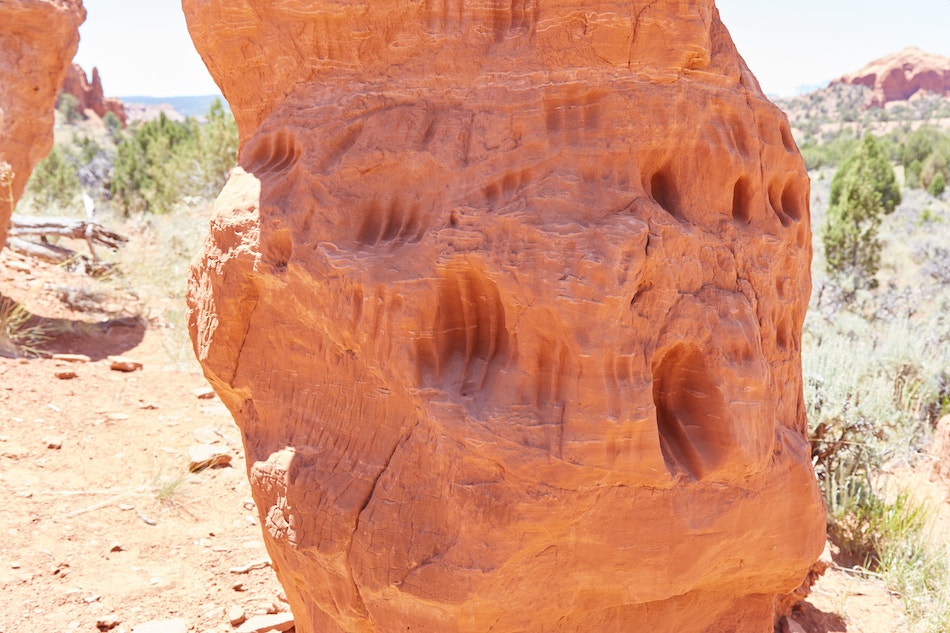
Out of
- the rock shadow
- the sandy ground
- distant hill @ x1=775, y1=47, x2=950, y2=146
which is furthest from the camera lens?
distant hill @ x1=775, y1=47, x2=950, y2=146

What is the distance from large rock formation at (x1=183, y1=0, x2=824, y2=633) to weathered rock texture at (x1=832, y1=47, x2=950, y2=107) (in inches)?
2667

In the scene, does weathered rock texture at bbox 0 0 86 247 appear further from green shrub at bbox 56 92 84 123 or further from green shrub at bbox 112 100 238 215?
green shrub at bbox 56 92 84 123

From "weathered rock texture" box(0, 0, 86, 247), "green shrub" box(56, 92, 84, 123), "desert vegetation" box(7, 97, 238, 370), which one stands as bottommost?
"desert vegetation" box(7, 97, 238, 370)

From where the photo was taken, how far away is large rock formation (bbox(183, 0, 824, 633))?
2.04 m

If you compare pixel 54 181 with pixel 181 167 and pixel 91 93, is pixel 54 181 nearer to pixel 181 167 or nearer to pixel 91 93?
pixel 181 167

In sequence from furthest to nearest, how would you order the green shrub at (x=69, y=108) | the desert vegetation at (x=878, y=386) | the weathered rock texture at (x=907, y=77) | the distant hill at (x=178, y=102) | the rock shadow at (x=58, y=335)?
1. the distant hill at (x=178, y=102)
2. the weathered rock texture at (x=907, y=77)
3. the green shrub at (x=69, y=108)
4. the rock shadow at (x=58, y=335)
5. the desert vegetation at (x=878, y=386)

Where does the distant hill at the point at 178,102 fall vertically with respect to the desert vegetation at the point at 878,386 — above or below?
above

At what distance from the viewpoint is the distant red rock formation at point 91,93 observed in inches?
2176

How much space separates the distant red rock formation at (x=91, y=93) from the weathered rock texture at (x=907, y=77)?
5975cm

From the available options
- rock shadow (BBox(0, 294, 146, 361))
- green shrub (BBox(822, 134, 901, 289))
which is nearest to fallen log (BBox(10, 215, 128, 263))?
rock shadow (BBox(0, 294, 146, 361))

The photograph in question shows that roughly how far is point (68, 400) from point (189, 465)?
150 cm

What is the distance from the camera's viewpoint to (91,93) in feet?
192

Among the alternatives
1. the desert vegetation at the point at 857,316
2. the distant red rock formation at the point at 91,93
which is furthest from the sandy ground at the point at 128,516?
the distant red rock formation at the point at 91,93

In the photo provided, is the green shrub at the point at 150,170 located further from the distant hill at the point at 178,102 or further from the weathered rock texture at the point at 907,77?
the distant hill at the point at 178,102
